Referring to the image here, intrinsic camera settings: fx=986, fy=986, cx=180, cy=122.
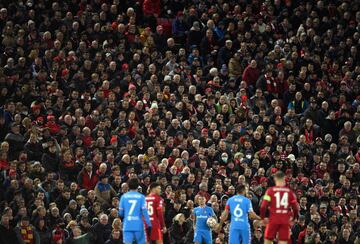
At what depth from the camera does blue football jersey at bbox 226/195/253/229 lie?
2025 cm

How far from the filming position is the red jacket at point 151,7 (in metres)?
28.6

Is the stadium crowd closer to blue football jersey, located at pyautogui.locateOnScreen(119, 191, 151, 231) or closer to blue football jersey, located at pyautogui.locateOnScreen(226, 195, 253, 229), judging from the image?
blue football jersey, located at pyautogui.locateOnScreen(226, 195, 253, 229)

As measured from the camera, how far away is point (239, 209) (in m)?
20.3

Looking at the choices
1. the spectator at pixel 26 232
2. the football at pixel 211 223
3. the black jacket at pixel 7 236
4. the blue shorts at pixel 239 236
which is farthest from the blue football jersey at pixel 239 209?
the black jacket at pixel 7 236

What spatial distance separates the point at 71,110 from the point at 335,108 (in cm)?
776

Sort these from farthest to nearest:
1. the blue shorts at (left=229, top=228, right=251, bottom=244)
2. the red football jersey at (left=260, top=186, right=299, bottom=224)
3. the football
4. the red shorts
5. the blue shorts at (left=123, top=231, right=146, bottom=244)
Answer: the football
the blue shorts at (left=229, top=228, right=251, bottom=244)
the blue shorts at (left=123, top=231, right=146, bottom=244)
the red shorts
the red football jersey at (left=260, top=186, right=299, bottom=224)

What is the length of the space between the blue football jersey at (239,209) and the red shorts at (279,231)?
141 cm

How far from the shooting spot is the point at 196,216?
21812 mm

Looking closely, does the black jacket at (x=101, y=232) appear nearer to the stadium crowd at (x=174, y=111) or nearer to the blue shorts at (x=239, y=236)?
the stadium crowd at (x=174, y=111)

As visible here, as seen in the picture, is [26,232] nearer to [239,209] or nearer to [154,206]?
[154,206]

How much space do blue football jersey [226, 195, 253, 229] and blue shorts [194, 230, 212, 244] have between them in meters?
1.32

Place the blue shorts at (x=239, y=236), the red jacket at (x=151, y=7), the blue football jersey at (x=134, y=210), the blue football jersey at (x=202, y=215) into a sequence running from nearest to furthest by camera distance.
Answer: the blue football jersey at (x=134, y=210)
the blue shorts at (x=239, y=236)
the blue football jersey at (x=202, y=215)
the red jacket at (x=151, y=7)

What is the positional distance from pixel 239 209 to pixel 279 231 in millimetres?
1590

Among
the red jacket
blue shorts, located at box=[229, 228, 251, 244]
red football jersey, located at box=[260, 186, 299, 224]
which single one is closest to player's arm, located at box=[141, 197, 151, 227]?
blue shorts, located at box=[229, 228, 251, 244]
